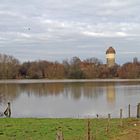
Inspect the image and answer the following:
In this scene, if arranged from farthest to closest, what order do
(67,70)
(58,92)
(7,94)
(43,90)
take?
(67,70) → (43,90) → (58,92) → (7,94)

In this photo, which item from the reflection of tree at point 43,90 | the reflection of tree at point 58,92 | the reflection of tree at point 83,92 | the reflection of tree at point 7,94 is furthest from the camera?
the reflection of tree at point 43,90

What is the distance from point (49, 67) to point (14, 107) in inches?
2821

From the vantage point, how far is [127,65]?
114 m

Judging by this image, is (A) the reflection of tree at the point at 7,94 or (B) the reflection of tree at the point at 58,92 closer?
(A) the reflection of tree at the point at 7,94

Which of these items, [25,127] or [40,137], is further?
[25,127]

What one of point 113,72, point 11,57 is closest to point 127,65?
point 113,72

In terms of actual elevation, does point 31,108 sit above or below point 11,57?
below

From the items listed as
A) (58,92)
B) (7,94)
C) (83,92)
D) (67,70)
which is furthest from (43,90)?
(67,70)

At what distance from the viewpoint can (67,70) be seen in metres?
104

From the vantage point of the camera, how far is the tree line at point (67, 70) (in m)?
97.9

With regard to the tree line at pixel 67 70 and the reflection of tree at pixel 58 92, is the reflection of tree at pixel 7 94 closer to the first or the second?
the reflection of tree at pixel 58 92

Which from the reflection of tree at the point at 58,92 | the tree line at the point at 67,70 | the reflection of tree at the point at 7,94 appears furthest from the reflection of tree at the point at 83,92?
the tree line at the point at 67,70

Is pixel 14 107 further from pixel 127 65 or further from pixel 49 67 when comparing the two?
pixel 127 65

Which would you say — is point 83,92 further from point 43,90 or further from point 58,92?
point 43,90
